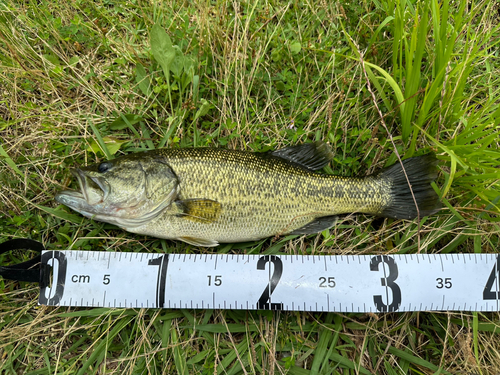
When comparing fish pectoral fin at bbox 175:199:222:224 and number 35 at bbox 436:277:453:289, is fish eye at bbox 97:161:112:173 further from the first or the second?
number 35 at bbox 436:277:453:289

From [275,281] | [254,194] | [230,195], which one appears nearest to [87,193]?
[230,195]

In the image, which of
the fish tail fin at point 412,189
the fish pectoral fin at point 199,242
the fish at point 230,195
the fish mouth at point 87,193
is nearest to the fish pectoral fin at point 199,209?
the fish at point 230,195

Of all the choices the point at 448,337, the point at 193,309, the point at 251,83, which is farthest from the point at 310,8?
the point at 448,337

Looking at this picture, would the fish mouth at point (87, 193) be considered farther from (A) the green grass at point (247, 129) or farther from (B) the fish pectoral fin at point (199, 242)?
(B) the fish pectoral fin at point (199, 242)

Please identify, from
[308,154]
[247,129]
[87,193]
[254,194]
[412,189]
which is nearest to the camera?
[87,193]

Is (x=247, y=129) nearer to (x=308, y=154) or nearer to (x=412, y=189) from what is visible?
(x=308, y=154)
